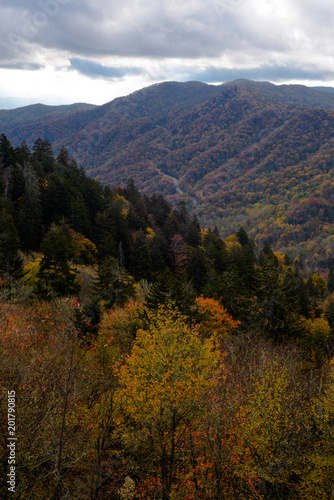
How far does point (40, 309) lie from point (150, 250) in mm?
35521

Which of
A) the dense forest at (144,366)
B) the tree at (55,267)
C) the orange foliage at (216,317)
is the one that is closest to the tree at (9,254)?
the dense forest at (144,366)

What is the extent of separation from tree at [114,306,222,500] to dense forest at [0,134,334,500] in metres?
0.10

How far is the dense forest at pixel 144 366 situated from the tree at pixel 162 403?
4.1 inches

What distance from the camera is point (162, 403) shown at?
611 inches

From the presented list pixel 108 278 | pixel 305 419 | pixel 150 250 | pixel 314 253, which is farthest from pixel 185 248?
pixel 314 253

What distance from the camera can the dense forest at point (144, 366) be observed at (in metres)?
14.1

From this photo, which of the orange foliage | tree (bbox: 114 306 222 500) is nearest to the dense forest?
tree (bbox: 114 306 222 500)

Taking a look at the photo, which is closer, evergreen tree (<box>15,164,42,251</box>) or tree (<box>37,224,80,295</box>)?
tree (<box>37,224,80,295</box>)

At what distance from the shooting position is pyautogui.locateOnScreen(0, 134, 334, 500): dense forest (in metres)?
14.1

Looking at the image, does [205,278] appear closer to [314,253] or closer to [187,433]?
[187,433]

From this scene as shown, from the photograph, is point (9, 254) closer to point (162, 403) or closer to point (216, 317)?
point (216, 317)

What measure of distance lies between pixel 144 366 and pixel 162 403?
131 inches

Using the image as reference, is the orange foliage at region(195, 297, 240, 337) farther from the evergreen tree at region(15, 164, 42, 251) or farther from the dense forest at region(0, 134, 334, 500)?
the evergreen tree at region(15, 164, 42, 251)

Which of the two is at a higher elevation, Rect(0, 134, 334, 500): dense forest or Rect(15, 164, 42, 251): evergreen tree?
Rect(15, 164, 42, 251): evergreen tree
